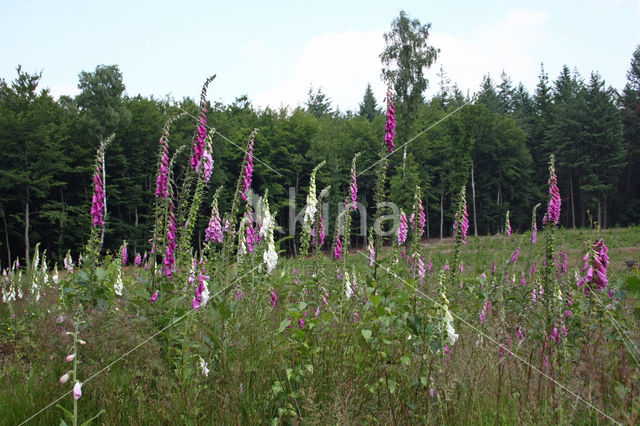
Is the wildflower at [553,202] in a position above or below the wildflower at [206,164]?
below

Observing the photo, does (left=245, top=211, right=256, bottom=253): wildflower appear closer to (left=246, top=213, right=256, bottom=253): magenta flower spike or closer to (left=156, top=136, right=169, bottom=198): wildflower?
(left=246, top=213, right=256, bottom=253): magenta flower spike

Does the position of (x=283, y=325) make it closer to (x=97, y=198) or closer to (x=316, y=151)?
(x=97, y=198)

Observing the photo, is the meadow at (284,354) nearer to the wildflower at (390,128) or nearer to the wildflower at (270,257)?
the wildflower at (270,257)

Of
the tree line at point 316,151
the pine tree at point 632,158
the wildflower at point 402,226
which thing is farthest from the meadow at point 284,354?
the pine tree at point 632,158

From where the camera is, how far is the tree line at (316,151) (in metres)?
29.4

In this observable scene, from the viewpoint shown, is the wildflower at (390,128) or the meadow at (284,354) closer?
the meadow at (284,354)

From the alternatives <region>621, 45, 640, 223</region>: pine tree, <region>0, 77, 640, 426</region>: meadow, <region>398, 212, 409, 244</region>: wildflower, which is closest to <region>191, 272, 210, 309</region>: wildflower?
<region>0, 77, 640, 426</region>: meadow

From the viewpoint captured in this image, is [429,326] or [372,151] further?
[372,151]

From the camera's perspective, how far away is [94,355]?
129 inches

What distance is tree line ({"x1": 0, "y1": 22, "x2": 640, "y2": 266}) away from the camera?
29.4m

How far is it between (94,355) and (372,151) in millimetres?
42150

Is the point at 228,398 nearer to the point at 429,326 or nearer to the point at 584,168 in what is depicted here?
the point at 429,326

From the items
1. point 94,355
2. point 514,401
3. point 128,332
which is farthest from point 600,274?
point 94,355

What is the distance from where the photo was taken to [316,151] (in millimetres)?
33594
